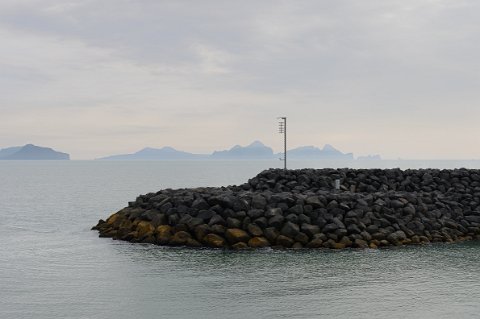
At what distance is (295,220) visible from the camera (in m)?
25.9

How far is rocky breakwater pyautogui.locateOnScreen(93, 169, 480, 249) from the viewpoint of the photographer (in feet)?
82.8

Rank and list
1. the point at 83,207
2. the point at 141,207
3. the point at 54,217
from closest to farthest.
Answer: the point at 141,207
the point at 54,217
the point at 83,207

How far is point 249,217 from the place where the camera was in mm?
25938

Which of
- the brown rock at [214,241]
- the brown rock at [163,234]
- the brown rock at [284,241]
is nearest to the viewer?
the brown rock at [284,241]

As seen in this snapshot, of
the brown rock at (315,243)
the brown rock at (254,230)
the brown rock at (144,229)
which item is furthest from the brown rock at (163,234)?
the brown rock at (315,243)

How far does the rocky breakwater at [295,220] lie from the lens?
25250mm

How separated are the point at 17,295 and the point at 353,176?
22.3m

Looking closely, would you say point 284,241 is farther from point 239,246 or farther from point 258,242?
point 239,246

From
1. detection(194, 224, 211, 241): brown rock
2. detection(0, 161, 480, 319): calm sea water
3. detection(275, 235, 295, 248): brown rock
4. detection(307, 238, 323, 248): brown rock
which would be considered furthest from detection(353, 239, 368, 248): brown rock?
detection(194, 224, 211, 241): brown rock

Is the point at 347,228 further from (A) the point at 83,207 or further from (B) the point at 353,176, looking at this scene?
(A) the point at 83,207

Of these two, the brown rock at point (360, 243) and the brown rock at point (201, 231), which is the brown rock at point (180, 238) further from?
the brown rock at point (360, 243)

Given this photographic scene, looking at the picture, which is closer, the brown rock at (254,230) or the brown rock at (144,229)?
the brown rock at (254,230)

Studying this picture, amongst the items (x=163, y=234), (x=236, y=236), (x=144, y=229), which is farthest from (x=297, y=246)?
(x=144, y=229)

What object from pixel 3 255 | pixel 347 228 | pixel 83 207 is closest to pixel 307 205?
pixel 347 228
